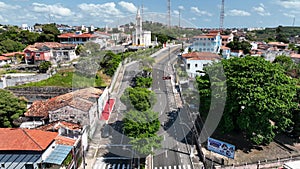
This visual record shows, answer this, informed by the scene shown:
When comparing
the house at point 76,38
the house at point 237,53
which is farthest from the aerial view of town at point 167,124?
the house at point 237,53

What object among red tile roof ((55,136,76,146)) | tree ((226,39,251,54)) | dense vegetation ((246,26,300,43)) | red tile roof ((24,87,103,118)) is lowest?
red tile roof ((55,136,76,146))

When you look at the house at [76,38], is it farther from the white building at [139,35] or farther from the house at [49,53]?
the white building at [139,35]

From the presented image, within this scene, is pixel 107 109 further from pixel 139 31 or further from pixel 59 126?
pixel 139 31

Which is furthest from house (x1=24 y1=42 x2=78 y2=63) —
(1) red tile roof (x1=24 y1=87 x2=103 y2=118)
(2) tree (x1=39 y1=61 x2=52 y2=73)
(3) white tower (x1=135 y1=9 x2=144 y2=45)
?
(3) white tower (x1=135 y1=9 x2=144 y2=45)

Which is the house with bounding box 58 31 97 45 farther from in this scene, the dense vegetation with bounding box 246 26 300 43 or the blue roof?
the dense vegetation with bounding box 246 26 300 43

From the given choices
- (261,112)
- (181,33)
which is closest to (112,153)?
(261,112)

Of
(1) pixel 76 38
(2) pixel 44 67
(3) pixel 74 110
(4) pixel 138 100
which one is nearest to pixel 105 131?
(3) pixel 74 110
